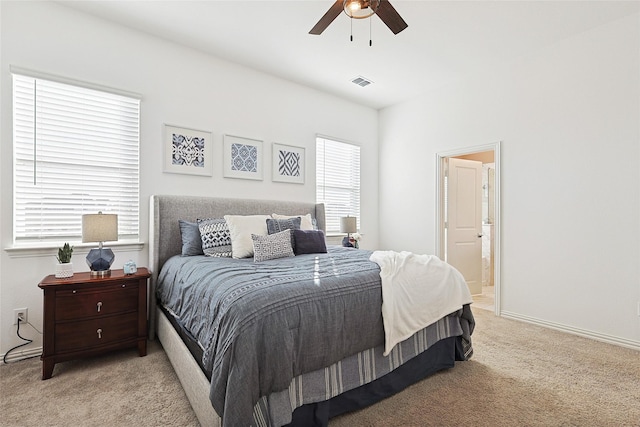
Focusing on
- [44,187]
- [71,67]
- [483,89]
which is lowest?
[44,187]

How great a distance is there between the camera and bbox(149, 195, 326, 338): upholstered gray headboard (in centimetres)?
302

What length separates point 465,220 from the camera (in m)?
4.76

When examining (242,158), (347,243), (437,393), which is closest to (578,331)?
(437,393)

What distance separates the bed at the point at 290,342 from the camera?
1376 millimetres

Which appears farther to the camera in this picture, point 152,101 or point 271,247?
point 152,101

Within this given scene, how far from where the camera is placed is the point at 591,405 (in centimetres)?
192

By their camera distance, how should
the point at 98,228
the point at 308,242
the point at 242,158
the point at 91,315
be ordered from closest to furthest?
the point at 91,315 < the point at 98,228 < the point at 308,242 < the point at 242,158

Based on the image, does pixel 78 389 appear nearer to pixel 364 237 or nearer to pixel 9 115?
pixel 9 115

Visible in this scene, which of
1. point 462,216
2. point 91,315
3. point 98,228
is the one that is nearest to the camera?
point 91,315

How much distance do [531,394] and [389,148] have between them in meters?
3.82

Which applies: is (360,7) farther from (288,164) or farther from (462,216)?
(462,216)

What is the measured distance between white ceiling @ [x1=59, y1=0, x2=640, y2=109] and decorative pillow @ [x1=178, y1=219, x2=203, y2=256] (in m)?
1.91

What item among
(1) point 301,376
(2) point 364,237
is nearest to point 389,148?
(2) point 364,237

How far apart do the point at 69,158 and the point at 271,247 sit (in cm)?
192
